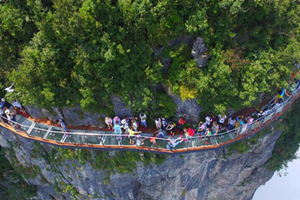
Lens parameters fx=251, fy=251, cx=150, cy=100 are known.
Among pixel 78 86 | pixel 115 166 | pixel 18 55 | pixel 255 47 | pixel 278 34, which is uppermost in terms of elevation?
pixel 278 34

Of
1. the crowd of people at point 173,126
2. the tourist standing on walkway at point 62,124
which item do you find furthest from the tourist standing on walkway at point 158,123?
the tourist standing on walkway at point 62,124

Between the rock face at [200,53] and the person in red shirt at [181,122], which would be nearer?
the rock face at [200,53]

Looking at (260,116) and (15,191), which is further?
(15,191)

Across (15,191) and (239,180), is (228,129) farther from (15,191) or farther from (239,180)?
(15,191)

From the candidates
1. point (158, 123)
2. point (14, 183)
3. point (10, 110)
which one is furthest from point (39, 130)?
point (14, 183)

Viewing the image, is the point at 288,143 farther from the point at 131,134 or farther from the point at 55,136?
the point at 55,136

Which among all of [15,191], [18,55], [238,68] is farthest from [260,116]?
[15,191]

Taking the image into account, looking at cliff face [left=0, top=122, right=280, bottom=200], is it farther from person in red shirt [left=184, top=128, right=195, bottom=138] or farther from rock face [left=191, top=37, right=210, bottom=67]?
rock face [left=191, top=37, right=210, bottom=67]

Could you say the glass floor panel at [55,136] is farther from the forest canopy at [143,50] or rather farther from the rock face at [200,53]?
the rock face at [200,53]
